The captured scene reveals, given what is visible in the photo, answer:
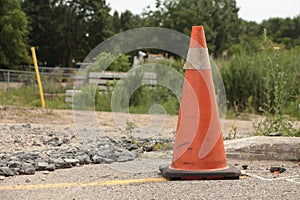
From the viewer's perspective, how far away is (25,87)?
53.8ft

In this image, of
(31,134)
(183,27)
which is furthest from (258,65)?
(183,27)

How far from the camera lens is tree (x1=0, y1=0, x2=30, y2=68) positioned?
32.3 m

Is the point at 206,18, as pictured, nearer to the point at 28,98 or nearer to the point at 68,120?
the point at 28,98

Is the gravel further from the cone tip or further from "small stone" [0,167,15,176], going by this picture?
the cone tip

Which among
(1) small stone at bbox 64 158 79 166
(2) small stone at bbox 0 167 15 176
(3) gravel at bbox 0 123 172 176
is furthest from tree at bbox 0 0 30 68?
(2) small stone at bbox 0 167 15 176

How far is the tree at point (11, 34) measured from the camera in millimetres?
32344

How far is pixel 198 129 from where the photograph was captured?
4.15m

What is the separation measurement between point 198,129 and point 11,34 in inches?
1196

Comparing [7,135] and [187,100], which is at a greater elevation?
[187,100]

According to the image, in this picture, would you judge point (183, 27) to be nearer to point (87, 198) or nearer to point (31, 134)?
point (31, 134)

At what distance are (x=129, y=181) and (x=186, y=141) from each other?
618 millimetres

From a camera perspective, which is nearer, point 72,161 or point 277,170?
point 277,170

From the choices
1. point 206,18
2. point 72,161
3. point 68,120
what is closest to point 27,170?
point 72,161

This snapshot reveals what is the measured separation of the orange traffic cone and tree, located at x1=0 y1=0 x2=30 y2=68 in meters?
29.8
